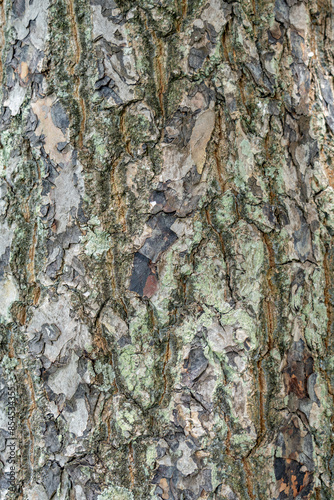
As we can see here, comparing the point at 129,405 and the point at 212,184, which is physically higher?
the point at 212,184

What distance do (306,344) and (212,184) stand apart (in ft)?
1.40

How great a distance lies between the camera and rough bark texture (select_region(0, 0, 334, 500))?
2.98 feet

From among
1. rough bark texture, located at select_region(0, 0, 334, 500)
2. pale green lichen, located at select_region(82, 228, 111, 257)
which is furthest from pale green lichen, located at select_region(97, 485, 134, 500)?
pale green lichen, located at select_region(82, 228, 111, 257)

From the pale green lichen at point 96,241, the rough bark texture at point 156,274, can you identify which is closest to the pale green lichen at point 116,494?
the rough bark texture at point 156,274

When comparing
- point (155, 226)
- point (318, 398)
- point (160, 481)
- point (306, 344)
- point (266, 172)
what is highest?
point (266, 172)

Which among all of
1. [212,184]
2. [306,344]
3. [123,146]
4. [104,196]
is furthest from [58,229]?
[306,344]

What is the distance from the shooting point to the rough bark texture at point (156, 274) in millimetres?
909

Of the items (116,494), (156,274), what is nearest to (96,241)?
(156,274)

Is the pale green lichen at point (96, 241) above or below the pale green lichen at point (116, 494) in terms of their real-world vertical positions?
above

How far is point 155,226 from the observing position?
3.07 feet

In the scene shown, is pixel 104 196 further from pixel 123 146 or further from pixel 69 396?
pixel 69 396

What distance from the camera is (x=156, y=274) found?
3.05 feet

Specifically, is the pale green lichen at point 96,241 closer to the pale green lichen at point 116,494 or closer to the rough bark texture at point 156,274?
the rough bark texture at point 156,274

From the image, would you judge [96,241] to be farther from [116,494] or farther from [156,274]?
[116,494]
